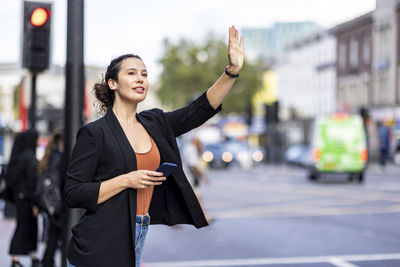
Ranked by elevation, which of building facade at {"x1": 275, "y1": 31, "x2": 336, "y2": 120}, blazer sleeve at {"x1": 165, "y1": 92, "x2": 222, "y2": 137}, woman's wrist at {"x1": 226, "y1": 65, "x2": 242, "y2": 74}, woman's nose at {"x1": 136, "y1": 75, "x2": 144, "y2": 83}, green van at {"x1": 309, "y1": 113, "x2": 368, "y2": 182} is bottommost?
green van at {"x1": 309, "y1": 113, "x2": 368, "y2": 182}

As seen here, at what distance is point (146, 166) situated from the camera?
12.3 feet

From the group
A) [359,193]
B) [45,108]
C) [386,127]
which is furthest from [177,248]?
[386,127]

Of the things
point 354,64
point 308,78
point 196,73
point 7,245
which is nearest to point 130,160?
point 7,245

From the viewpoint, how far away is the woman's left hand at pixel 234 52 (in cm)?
393

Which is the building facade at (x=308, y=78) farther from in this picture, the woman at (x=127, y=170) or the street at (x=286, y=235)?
the woman at (x=127, y=170)

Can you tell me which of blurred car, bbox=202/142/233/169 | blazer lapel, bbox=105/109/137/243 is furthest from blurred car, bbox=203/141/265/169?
blazer lapel, bbox=105/109/137/243

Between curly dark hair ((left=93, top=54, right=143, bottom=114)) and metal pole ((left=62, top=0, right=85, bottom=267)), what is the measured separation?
6.32ft

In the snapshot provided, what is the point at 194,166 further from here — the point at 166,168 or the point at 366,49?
the point at 366,49

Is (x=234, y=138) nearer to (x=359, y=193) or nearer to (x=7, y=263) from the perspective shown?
(x=359, y=193)

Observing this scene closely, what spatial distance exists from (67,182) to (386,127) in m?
52.8

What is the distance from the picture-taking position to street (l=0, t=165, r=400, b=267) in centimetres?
962

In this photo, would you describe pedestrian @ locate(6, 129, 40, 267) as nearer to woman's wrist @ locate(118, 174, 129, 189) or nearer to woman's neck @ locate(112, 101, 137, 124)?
woman's neck @ locate(112, 101, 137, 124)

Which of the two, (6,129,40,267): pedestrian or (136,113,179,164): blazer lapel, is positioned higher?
(136,113,179,164): blazer lapel

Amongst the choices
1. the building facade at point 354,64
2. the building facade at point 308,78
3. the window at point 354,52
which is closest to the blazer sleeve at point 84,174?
the building facade at point 354,64
